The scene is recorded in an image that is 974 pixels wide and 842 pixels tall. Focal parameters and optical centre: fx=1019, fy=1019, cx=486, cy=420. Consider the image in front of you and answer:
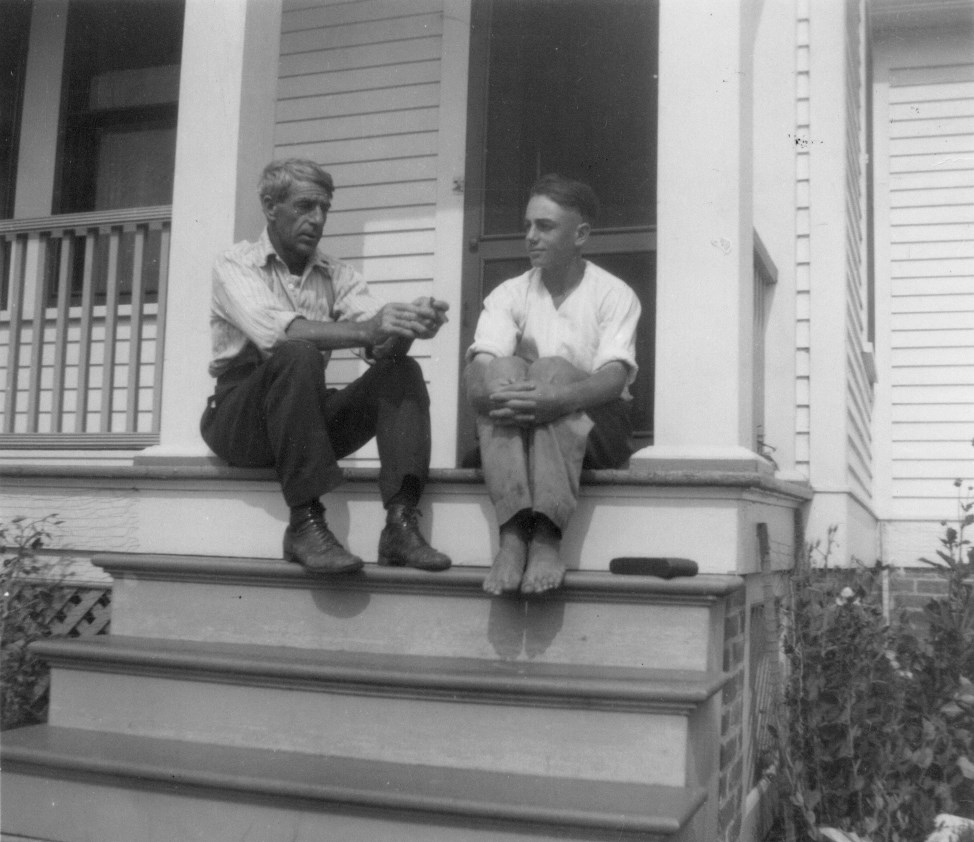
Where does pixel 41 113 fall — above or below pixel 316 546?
above

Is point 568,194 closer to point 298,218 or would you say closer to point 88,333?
point 298,218

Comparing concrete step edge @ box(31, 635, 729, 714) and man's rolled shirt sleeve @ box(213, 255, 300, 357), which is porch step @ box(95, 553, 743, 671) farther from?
man's rolled shirt sleeve @ box(213, 255, 300, 357)

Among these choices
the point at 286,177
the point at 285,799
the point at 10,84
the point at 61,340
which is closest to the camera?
the point at 285,799

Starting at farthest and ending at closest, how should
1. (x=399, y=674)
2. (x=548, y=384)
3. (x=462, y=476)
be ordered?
(x=462, y=476), (x=548, y=384), (x=399, y=674)

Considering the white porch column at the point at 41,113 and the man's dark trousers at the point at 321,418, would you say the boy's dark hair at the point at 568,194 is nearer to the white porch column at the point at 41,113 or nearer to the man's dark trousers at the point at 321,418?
the man's dark trousers at the point at 321,418

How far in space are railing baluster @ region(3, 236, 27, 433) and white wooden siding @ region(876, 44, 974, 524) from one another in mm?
4540

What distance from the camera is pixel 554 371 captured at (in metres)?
2.62

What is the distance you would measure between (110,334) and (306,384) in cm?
204

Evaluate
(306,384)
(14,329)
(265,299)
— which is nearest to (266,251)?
(265,299)

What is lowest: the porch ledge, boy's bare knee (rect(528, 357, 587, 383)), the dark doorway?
the porch ledge

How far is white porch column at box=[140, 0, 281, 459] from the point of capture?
3250 mm

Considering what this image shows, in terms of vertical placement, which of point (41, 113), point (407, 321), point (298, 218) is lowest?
point (407, 321)

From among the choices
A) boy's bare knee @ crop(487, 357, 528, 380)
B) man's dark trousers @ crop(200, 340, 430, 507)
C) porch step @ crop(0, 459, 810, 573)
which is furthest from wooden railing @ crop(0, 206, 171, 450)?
boy's bare knee @ crop(487, 357, 528, 380)

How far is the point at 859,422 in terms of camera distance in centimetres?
473
